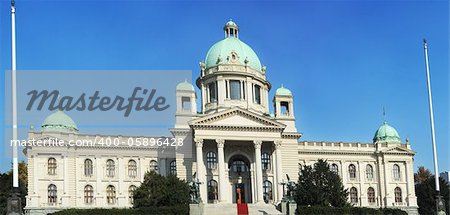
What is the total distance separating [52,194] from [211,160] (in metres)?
21.2

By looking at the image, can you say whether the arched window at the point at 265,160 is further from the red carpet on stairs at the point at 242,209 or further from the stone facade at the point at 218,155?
the red carpet on stairs at the point at 242,209

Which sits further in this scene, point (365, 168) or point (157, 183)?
point (365, 168)

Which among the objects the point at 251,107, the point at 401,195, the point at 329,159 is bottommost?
the point at 401,195

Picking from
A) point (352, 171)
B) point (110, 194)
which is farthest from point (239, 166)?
point (352, 171)

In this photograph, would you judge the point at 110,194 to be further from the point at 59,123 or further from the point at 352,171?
the point at 352,171

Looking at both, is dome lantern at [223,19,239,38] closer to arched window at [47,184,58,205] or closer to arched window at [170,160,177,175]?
arched window at [170,160,177,175]

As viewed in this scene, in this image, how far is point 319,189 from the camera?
63438 mm

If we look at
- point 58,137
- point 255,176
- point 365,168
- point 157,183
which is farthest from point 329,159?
point 58,137

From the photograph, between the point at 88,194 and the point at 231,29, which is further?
the point at 231,29

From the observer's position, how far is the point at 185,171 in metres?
69.5

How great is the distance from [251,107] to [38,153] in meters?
29.3

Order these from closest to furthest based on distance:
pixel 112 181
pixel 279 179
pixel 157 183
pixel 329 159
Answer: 1. pixel 157 183
2. pixel 279 179
3. pixel 112 181
4. pixel 329 159

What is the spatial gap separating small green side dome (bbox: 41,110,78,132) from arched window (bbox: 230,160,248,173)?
2251 cm

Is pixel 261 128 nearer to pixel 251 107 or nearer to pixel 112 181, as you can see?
pixel 251 107
